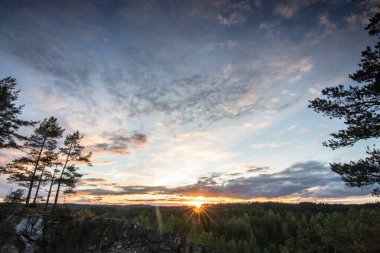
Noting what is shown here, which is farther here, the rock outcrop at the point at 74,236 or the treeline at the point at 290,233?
the treeline at the point at 290,233

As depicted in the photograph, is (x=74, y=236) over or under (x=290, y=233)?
over

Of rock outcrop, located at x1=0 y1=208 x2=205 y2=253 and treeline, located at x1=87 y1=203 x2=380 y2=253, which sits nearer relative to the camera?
rock outcrop, located at x1=0 y1=208 x2=205 y2=253

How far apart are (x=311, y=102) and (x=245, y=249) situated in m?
71.2

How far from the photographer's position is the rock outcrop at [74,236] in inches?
914

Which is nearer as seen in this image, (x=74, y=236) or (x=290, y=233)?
(x=74, y=236)

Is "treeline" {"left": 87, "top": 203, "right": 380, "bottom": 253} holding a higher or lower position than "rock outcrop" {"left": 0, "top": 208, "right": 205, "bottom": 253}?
lower

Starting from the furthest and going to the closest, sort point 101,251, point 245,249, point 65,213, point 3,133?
point 245,249, point 65,213, point 101,251, point 3,133

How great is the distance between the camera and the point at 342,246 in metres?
61.5

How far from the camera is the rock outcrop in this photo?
23.2 meters

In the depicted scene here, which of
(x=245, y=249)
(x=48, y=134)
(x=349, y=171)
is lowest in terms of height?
(x=245, y=249)

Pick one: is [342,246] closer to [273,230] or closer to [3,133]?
[273,230]

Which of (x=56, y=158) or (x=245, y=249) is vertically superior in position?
(x=56, y=158)

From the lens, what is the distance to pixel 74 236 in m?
24.9

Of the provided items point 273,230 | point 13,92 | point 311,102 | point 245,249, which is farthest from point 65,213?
point 273,230
